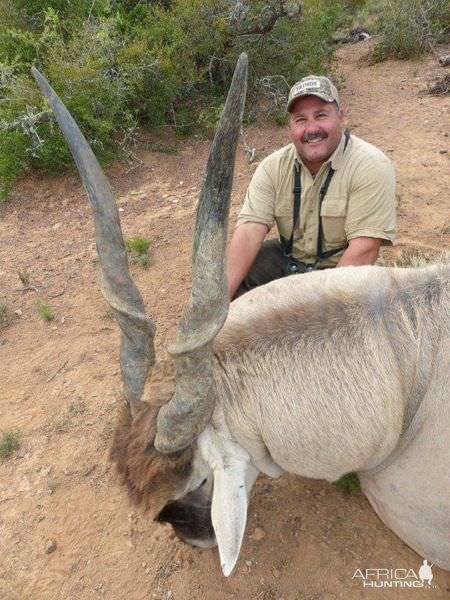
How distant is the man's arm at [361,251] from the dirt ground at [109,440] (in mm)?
1703

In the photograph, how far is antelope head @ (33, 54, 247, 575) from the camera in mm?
2146

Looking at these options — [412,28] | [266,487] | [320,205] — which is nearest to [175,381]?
[266,487]

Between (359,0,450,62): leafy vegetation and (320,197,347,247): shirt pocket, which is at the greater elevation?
(359,0,450,62): leafy vegetation

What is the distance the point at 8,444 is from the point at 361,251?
3.29 m

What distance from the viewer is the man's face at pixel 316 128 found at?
413 cm

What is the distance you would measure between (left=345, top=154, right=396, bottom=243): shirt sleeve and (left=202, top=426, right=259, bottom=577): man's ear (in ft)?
7.28

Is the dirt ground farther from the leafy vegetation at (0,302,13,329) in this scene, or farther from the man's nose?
the man's nose

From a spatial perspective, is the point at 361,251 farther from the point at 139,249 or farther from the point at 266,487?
the point at 139,249

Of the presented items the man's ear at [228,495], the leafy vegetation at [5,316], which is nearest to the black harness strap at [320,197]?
the man's ear at [228,495]

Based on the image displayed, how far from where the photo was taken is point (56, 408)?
4629mm

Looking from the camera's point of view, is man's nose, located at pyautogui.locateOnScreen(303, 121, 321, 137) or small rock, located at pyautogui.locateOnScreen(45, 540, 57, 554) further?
man's nose, located at pyautogui.locateOnScreen(303, 121, 321, 137)

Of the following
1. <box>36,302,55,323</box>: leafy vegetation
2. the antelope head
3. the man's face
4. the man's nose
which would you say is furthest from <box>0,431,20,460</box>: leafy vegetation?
the man's nose

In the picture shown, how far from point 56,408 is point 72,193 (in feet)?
14.2

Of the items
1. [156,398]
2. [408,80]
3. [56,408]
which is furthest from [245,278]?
[408,80]
